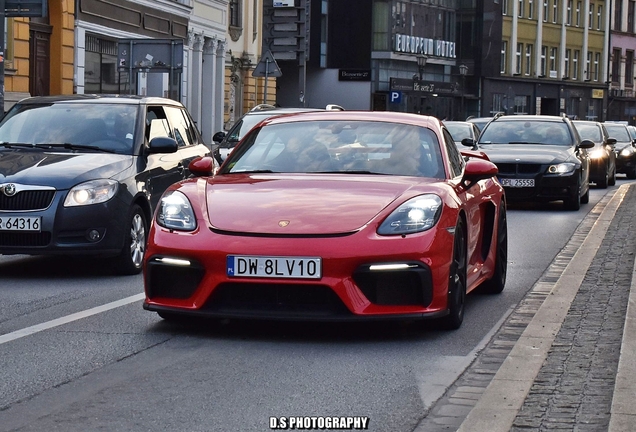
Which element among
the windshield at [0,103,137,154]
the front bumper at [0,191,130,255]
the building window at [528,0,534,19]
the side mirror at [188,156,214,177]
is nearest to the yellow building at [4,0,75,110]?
the windshield at [0,103,137,154]

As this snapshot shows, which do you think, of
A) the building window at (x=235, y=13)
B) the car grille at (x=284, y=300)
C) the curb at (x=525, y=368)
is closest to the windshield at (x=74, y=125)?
the curb at (x=525, y=368)

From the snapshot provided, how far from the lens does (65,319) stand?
27.5ft

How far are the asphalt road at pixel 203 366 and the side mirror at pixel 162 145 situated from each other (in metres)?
2.00

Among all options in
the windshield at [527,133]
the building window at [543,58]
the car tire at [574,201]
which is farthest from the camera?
the building window at [543,58]

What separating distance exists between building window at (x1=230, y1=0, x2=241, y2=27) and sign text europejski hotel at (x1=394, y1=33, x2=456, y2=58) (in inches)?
805

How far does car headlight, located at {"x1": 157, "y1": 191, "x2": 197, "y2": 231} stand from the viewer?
25.1 ft

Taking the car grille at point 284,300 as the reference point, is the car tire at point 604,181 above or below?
below

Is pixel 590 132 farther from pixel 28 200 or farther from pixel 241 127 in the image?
pixel 28 200

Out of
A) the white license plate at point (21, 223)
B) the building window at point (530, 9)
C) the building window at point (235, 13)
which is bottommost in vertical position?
the white license plate at point (21, 223)

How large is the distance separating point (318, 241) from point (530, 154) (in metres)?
14.3

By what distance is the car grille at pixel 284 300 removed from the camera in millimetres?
7320

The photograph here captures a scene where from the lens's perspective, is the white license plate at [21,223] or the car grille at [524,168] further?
the car grille at [524,168]

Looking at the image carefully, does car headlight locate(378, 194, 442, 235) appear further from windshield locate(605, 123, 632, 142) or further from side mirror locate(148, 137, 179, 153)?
windshield locate(605, 123, 632, 142)

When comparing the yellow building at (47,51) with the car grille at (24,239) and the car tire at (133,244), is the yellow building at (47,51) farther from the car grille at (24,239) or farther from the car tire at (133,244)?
the car grille at (24,239)
